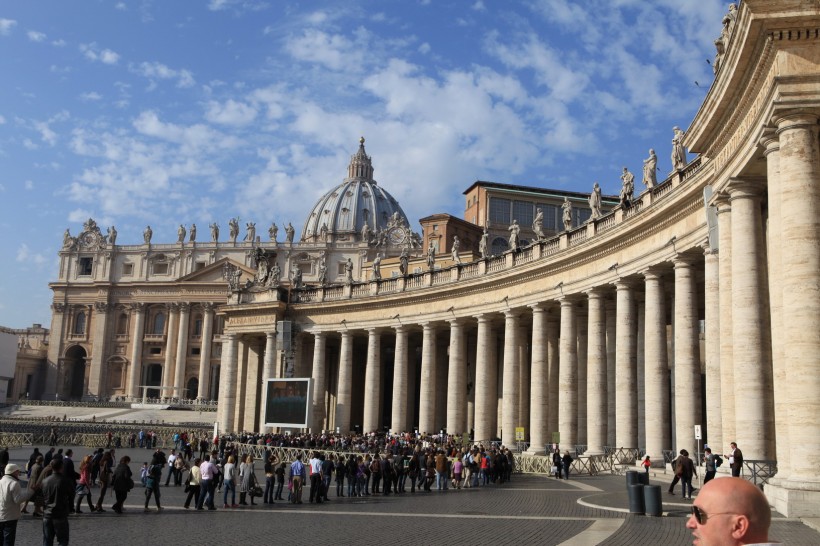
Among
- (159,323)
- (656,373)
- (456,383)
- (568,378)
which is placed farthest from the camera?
(159,323)

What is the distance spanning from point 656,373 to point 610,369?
8.54 m

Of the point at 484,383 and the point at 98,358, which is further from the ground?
the point at 98,358

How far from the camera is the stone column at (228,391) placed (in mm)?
63375

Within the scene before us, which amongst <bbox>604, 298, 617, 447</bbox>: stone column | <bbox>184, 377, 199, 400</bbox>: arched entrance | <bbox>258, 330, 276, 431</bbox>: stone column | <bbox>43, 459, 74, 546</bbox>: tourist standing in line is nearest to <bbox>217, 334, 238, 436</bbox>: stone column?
<bbox>258, 330, 276, 431</bbox>: stone column

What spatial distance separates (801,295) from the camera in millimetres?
18484

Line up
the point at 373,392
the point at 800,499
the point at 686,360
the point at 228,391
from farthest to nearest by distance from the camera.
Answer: the point at 228,391
the point at 373,392
the point at 686,360
the point at 800,499

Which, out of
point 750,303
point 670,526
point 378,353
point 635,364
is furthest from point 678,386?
point 378,353

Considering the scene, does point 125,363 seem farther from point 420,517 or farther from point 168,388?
point 420,517

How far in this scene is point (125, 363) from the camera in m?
150

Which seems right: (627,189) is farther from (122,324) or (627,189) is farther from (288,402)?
(122,324)

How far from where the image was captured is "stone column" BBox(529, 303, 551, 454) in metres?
44.2

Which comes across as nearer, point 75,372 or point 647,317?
point 647,317

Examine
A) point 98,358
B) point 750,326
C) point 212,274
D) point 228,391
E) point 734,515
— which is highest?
point 212,274

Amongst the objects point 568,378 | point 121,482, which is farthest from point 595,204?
point 121,482
